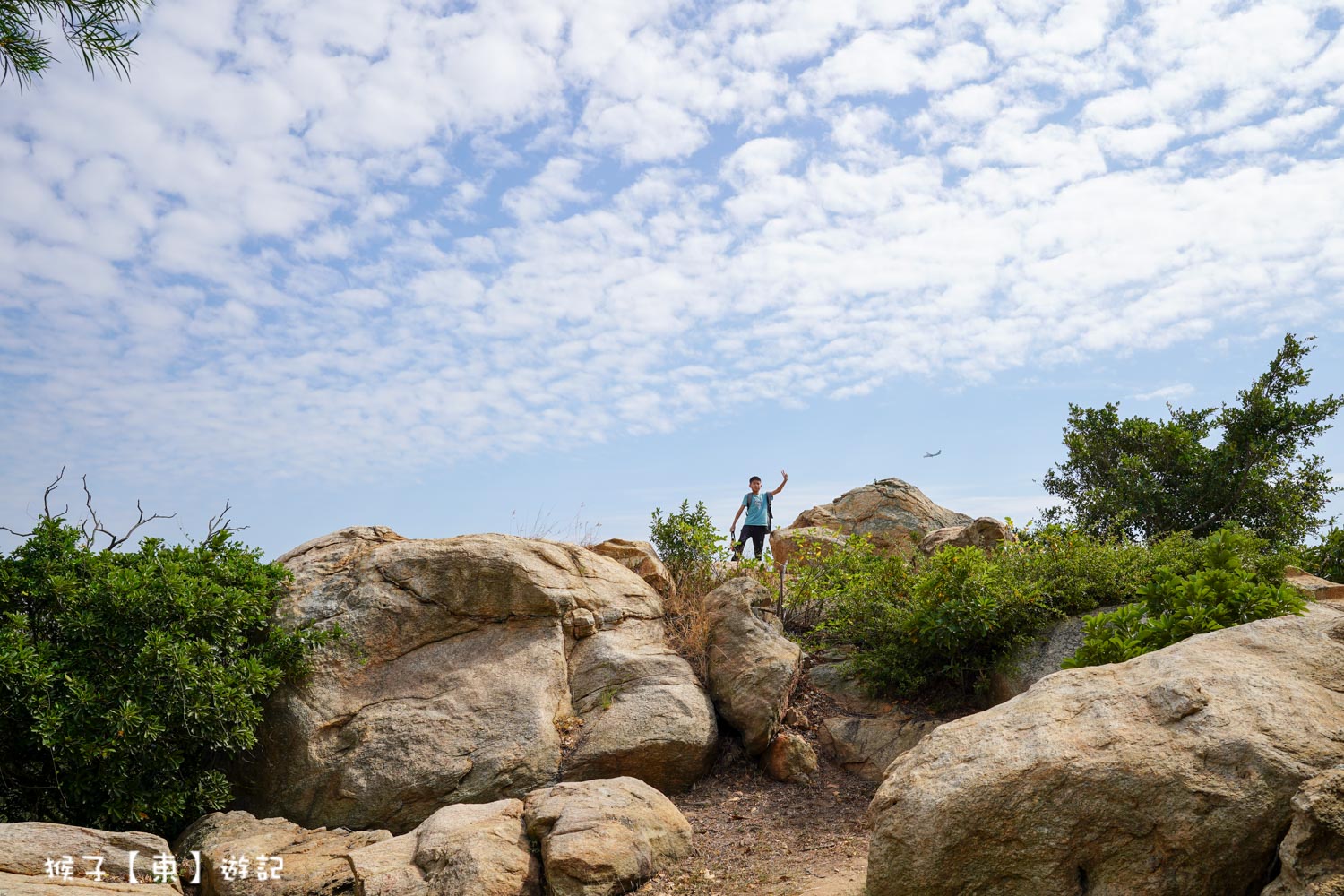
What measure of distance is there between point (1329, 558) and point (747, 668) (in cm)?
894

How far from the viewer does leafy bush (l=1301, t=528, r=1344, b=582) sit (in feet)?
42.5

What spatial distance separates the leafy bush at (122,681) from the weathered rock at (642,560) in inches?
183

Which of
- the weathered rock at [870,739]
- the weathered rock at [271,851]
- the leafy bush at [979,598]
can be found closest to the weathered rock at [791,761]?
the weathered rock at [870,739]

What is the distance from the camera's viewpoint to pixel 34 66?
1029 cm

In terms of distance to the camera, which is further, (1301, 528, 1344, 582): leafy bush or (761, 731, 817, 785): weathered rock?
(1301, 528, 1344, 582): leafy bush

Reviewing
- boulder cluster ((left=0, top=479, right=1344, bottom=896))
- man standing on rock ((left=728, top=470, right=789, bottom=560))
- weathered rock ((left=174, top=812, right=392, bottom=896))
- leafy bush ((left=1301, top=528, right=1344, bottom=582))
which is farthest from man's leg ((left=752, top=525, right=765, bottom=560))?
weathered rock ((left=174, top=812, right=392, bottom=896))

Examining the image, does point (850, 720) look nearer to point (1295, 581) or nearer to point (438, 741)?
point (438, 741)

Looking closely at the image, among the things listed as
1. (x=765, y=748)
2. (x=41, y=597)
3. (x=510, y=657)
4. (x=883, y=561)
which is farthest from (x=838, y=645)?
(x=41, y=597)

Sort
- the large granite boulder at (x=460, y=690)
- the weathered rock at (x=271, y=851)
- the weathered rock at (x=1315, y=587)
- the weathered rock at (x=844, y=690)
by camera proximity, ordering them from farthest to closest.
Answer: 1. the weathered rock at (x=844, y=690)
2. the weathered rock at (x=1315, y=587)
3. the large granite boulder at (x=460, y=690)
4. the weathered rock at (x=271, y=851)

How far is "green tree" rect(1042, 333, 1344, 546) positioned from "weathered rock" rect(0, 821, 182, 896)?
57.6 ft

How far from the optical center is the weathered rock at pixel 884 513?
20000mm

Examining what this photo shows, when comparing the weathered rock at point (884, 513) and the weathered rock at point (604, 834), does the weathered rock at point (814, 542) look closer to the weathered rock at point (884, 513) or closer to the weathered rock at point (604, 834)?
the weathered rock at point (884, 513)

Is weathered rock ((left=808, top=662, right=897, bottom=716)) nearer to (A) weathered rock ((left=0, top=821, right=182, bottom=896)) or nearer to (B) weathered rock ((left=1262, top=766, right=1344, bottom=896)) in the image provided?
(B) weathered rock ((left=1262, top=766, right=1344, bottom=896))

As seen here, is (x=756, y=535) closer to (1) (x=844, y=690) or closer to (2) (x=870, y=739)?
(1) (x=844, y=690)
